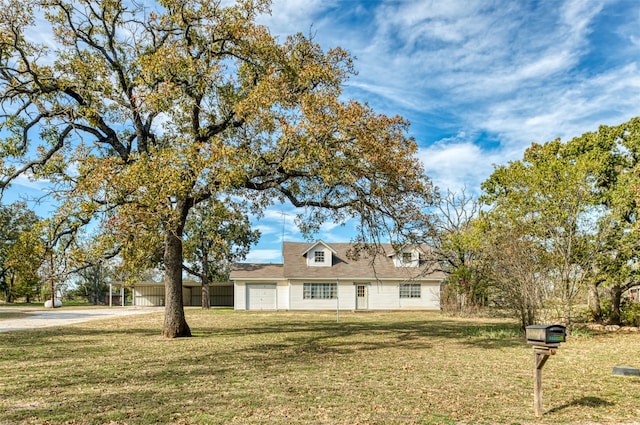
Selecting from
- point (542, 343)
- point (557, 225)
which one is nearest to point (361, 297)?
point (557, 225)

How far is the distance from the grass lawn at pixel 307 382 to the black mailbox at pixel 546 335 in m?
1.05

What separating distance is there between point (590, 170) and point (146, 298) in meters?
44.2

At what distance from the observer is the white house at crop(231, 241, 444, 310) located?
35.9 metres

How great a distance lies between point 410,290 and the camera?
3694 centimetres

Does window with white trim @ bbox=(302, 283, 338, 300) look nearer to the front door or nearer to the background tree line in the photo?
the front door

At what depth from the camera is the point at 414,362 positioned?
10914 mm

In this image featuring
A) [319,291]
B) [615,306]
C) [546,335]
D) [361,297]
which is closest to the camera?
[546,335]

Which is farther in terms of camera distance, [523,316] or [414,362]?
[523,316]

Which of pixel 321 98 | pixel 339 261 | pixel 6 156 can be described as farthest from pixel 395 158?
pixel 339 261

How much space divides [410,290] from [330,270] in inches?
257

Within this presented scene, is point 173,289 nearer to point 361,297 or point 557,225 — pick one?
point 557,225

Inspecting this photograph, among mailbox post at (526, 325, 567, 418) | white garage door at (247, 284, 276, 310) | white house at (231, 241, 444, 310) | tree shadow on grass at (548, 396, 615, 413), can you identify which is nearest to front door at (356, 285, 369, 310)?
white house at (231, 241, 444, 310)

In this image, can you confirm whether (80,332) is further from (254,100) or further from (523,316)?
(523,316)

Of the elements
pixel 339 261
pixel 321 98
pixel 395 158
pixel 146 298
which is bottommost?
pixel 146 298
